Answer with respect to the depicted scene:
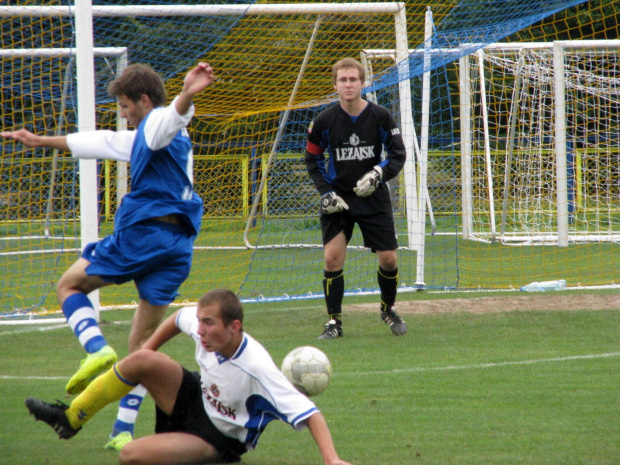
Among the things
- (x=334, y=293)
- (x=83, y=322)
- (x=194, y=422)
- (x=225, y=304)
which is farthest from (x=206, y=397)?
(x=334, y=293)

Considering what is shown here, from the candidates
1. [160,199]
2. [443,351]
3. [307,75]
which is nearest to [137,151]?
[160,199]

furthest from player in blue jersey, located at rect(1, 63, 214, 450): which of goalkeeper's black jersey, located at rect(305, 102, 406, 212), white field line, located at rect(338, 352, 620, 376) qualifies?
goalkeeper's black jersey, located at rect(305, 102, 406, 212)

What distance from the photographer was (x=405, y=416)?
4.73 metres

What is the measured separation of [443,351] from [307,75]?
4.54m

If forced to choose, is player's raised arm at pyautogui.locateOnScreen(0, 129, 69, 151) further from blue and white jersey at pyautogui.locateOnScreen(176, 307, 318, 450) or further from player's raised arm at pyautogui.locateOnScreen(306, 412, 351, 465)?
player's raised arm at pyautogui.locateOnScreen(306, 412, 351, 465)

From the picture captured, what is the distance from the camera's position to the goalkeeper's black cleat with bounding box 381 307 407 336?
291 inches

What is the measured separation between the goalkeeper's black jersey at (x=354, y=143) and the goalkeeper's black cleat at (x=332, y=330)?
1.07 metres

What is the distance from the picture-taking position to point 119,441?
166 inches

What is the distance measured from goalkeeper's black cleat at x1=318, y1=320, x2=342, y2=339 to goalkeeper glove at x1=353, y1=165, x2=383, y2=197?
114 cm

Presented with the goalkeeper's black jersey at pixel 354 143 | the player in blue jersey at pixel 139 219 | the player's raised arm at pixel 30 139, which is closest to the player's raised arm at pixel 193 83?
the player in blue jersey at pixel 139 219

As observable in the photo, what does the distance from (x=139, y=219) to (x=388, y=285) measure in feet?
12.0

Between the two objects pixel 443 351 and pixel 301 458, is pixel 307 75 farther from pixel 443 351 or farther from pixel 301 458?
pixel 301 458

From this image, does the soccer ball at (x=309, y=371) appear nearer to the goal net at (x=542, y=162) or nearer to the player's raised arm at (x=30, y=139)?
the player's raised arm at (x=30, y=139)

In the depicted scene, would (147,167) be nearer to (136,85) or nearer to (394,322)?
(136,85)
